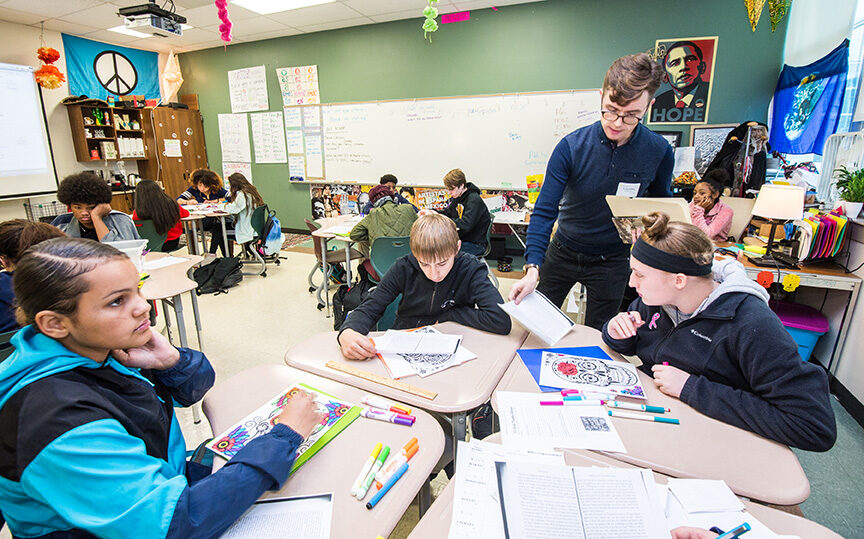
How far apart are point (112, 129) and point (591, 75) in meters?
6.53

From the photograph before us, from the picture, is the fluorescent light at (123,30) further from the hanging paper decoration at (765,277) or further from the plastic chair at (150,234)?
the hanging paper decoration at (765,277)

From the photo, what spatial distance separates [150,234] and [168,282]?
1486 millimetres

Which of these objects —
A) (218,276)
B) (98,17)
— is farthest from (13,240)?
(98,17)

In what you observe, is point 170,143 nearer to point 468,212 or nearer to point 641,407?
point 468,212

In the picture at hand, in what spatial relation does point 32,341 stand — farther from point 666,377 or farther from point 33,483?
point 666,377

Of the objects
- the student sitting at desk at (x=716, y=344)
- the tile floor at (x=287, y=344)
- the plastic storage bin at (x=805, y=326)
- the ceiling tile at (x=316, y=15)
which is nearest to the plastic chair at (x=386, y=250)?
the tile floor at (x=287, y=344)

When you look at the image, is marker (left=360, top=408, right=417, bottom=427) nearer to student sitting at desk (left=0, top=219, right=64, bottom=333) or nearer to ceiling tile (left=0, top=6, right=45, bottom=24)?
student sitting at desk (left=0, top=219, right=64, bottom=333)

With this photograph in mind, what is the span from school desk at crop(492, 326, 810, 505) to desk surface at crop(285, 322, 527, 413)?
0.11 metres

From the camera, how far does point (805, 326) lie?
2467mm

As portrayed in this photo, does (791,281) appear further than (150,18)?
No

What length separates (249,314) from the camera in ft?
12.3

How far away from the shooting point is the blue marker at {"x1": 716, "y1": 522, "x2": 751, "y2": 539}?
699mm

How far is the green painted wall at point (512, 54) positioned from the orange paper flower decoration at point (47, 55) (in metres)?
1.95

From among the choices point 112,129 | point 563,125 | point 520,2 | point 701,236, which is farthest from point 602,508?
point 112,129
